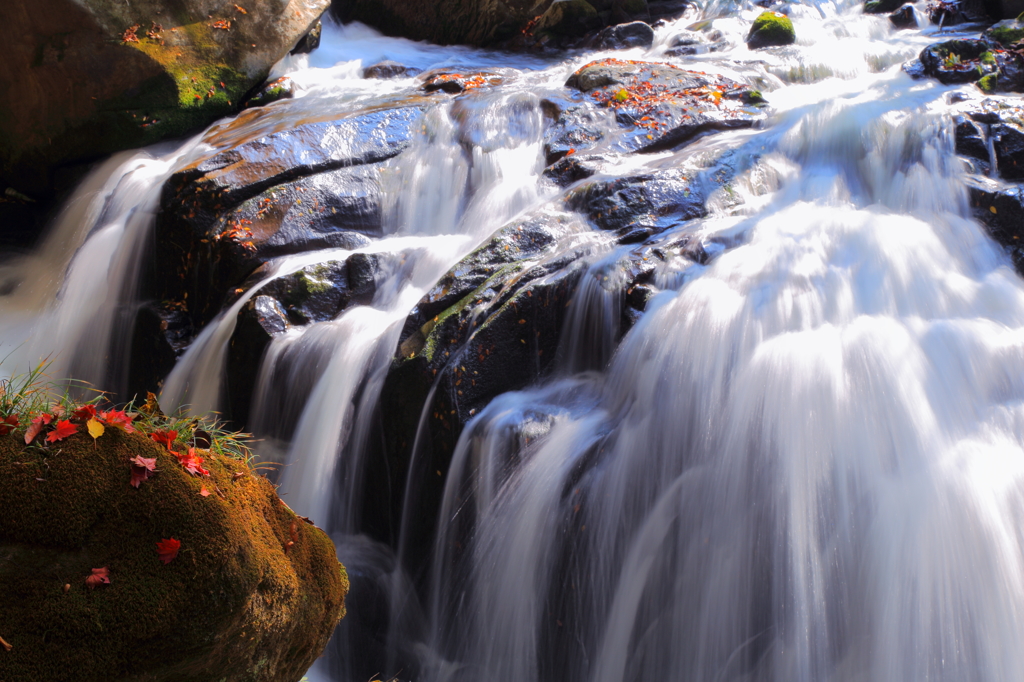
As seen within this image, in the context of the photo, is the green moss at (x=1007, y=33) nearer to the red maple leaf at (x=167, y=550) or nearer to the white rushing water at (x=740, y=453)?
the white rushing water at (x=740, y=453)

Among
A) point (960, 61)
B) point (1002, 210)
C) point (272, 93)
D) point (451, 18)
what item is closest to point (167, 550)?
point (1002, 210)

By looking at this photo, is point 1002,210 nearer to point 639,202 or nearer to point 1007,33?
point 639,202

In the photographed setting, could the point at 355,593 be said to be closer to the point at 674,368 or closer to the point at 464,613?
the point at 464,613

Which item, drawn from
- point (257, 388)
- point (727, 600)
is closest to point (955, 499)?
point (727, 600)

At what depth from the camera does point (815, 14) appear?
11281 mm

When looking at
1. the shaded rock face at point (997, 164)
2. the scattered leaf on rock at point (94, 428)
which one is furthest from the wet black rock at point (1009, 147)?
the scattered leaf on rock at point (94, 428)

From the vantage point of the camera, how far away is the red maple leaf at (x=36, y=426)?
86.6 inches

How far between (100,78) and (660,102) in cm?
699

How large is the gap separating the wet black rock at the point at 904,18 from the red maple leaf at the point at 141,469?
11.7 meters

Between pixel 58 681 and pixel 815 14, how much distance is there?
42.2ft

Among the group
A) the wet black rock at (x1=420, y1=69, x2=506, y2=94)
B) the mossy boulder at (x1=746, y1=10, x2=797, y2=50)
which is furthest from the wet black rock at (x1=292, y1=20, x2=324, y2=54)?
the mossy boulder at (x1=746, y1=10, x2=797, y2=50)

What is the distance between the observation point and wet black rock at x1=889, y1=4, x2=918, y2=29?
405 inches

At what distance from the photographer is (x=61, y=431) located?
224cm

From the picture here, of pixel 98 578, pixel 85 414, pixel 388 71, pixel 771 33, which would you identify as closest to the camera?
pixel 98 578
